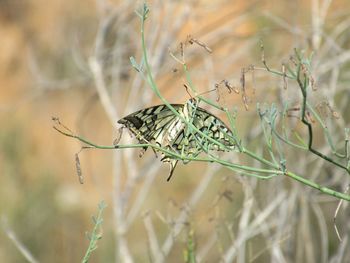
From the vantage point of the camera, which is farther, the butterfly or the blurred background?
the blurred background

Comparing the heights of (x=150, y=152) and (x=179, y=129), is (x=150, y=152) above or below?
above

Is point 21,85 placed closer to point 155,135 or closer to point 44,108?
point 44,108

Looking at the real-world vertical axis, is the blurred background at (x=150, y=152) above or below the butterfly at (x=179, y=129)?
above

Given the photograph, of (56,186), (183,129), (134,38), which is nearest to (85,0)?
(56,186)

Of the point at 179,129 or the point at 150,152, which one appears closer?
the point at 179,129
